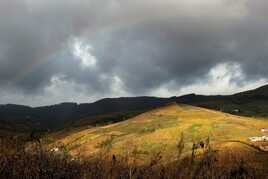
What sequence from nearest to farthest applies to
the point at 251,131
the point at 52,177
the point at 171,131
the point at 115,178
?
the point at 52,177 < the point at 115,178 < the point at 251,131 < the point at 171,131

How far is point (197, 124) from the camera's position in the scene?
169m

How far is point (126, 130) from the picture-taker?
630 feet

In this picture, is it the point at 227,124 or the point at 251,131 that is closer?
the point at 251,131

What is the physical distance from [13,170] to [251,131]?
488ft

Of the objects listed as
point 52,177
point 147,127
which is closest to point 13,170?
point 52,177

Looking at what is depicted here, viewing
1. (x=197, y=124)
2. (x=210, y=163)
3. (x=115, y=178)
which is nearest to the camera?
(x=115, y=178)

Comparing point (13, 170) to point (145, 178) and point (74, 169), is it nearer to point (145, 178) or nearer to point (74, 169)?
point (74, 169)

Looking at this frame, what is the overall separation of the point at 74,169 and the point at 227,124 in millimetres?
162216

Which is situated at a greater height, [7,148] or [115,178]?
[7,148]

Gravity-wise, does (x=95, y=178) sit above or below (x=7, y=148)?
below

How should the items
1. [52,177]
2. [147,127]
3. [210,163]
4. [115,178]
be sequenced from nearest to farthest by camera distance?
[52,177]
[115,178]
[210,163]
[147,127]

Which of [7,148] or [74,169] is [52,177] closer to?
[74,169]

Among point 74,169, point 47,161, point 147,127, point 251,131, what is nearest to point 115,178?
point 74,169

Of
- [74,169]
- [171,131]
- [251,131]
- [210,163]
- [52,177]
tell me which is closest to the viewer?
[52,177]
